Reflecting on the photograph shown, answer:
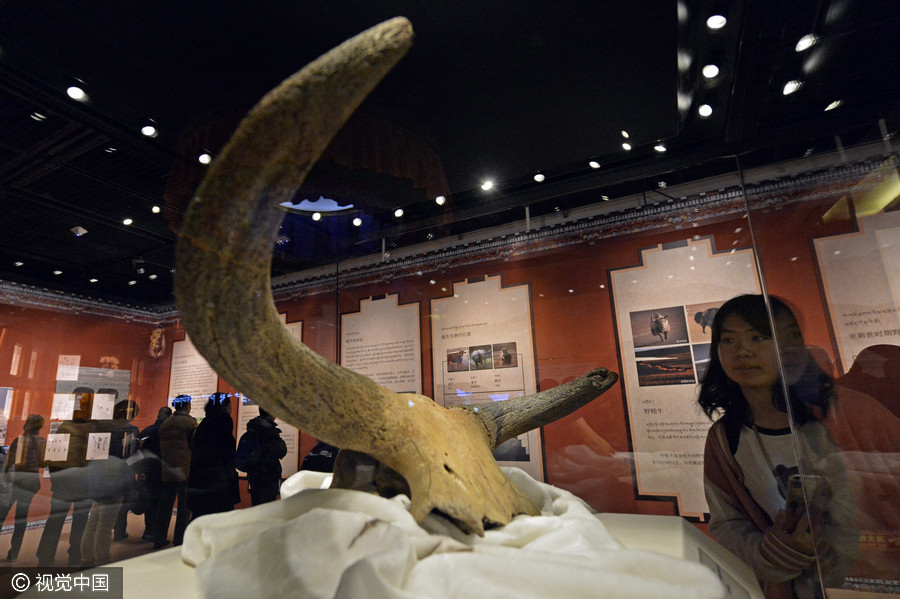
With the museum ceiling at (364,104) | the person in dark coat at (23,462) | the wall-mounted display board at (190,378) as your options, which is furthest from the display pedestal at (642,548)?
the museum ceiling at (364,104)

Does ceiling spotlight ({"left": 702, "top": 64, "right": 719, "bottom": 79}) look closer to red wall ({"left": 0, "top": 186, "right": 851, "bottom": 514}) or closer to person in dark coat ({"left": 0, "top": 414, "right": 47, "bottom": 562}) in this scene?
red wall ({"left": 0, "top": 186, "right": 851, "bottom": 514})

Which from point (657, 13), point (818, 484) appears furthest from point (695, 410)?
point (657, 13)

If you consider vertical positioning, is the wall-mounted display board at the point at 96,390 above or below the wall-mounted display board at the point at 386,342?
below

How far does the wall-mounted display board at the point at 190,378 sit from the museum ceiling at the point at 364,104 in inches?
6.4

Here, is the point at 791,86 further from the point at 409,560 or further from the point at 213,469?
the point at 213,469

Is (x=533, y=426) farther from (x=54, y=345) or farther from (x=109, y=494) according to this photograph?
(x=54, y=345)

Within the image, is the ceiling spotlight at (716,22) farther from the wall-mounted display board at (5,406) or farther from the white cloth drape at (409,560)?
the wall-mounted display board at (5,406)

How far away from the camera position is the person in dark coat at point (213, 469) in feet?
3.93

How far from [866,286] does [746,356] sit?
472 millimetres

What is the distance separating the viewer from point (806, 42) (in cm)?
116

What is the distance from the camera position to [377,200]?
53.0 inches

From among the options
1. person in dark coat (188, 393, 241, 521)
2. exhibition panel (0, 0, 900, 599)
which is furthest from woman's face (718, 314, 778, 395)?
person in dark coat (188, 393, 241, 521)

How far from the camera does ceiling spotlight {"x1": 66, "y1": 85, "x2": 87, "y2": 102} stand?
1026 millimetres

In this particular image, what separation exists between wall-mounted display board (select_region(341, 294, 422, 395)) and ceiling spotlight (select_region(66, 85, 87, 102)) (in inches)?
37.1
